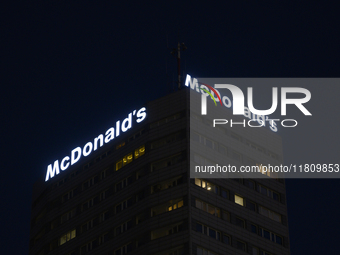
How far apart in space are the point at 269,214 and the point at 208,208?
47.5ft

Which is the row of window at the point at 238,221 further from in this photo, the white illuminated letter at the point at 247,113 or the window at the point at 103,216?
A: the white illuminated letter at the point at 247,113

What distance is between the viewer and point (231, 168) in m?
126

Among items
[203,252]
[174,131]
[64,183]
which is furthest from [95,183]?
[203,252]

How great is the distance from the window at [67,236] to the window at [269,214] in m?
30.2

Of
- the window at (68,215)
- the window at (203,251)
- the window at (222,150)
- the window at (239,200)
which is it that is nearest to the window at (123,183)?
the window at (68,215)

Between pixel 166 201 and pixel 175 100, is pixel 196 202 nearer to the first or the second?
pixel 166 201

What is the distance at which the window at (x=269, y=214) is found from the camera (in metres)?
127

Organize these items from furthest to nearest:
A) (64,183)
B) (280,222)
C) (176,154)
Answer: (64,183), (280,222), (176,154)

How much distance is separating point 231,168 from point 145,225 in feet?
57.3

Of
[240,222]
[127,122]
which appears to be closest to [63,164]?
[127,122]

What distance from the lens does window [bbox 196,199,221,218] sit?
117 m

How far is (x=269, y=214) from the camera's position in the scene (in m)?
128

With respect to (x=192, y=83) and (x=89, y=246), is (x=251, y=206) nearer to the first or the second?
(x=192, y=83)

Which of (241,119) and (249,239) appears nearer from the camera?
(249,239)
